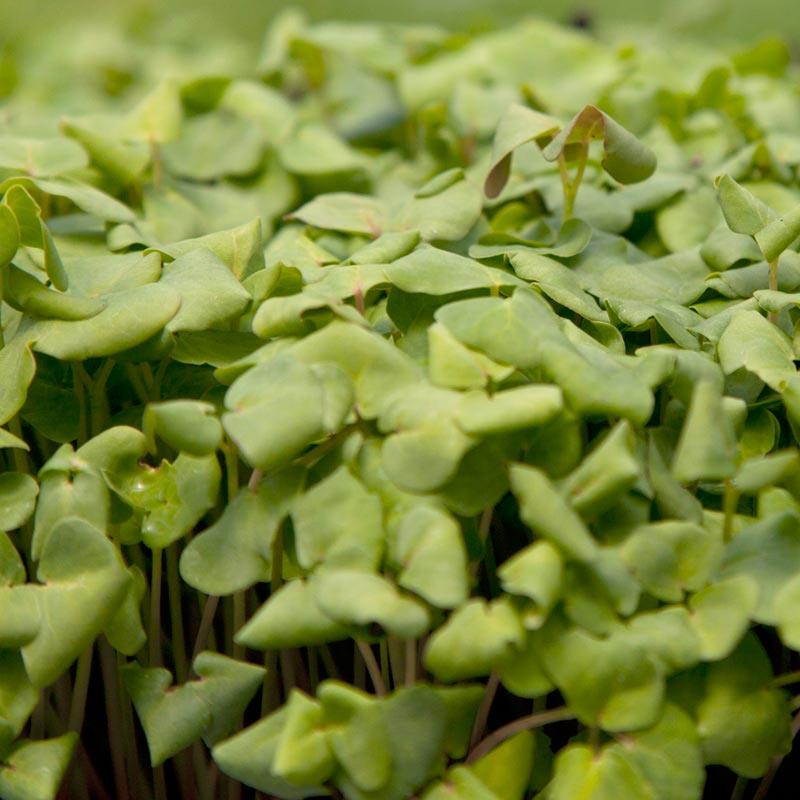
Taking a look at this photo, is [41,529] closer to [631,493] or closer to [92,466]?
[92,466]

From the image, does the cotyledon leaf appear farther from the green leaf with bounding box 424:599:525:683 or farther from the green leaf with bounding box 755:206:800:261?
the green leaf with bounding box 755:206:800:261

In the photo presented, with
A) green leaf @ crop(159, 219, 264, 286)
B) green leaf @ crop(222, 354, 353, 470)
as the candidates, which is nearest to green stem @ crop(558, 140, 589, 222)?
green leaf @ crop(159, 219, 264, 286)

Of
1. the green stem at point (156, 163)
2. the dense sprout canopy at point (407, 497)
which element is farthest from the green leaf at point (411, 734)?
the green stem at point (156, 163)

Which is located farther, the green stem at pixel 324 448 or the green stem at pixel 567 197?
the green stem at pixel 567 197

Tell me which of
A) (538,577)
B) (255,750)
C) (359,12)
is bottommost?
(359,12)

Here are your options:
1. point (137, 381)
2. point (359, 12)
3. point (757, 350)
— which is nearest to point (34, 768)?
point (137, 381)

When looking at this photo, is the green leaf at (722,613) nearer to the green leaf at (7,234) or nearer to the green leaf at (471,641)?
the green leaf at (471,641)

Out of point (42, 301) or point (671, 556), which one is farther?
point (42, 301)

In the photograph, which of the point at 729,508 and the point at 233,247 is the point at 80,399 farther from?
the point at 729,508
